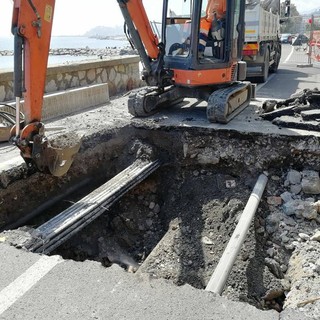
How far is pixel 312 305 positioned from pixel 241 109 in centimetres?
496

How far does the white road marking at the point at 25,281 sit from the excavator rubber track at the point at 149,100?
4144 mm

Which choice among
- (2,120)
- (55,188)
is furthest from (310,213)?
(2,120)

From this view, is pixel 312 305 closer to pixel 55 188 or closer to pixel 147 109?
pixel 55 188

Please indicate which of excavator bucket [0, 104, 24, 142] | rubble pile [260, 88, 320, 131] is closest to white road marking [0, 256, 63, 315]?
excavator bucket [0, 104, 24, 142]

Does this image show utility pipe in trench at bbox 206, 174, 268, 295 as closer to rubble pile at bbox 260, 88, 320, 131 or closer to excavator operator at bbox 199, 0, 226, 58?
rubble pile at bbox 260, 88, 320, 131

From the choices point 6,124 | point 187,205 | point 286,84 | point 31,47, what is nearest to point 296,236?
point 187,205

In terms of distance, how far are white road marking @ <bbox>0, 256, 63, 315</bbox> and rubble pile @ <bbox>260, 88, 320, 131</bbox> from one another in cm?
434

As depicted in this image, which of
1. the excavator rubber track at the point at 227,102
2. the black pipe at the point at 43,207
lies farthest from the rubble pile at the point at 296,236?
the black pipe at the point at 43,207

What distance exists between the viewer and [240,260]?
409 centimetres

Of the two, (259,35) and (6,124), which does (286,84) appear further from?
(6,124)

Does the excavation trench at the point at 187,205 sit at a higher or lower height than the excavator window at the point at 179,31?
lower

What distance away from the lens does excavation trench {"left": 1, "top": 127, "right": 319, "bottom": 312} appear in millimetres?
4223

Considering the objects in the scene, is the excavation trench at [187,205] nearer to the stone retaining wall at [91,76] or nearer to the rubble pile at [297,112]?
the rubble pile at [297,112]

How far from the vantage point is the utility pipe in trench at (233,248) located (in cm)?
288
